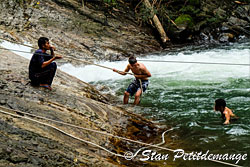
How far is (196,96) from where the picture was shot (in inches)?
314

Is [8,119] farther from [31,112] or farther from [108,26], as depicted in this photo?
[108,26]

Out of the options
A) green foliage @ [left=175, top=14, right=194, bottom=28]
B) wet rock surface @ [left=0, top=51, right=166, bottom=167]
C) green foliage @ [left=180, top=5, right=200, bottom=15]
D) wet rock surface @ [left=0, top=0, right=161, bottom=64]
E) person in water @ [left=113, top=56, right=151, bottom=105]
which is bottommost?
wet rock surface @ [left=0, top=51, right=166, bottom=167]

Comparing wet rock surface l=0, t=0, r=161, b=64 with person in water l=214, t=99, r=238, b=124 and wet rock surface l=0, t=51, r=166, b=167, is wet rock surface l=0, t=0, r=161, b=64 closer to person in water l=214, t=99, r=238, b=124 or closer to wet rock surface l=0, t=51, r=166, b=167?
wet rock surface l=0, t=51, r=166, b=167

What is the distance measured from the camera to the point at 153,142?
5.14 m

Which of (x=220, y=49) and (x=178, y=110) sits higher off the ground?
(x=220, y=49)

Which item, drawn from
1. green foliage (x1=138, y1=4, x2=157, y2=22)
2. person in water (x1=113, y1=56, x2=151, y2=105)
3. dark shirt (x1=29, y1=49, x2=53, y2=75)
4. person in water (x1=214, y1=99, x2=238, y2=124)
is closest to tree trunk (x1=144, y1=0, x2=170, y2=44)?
green foliage (x1=138, y1=4, x2=157, y2=22)

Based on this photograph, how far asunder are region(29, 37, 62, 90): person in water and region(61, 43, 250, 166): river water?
259cm

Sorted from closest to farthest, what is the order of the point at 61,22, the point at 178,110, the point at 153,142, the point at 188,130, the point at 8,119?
the point at 8,119
the point at 153,142
the point at 188,130
the point at 178,110
the point at 61,22

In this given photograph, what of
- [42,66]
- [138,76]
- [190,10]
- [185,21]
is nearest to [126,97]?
[138,76]

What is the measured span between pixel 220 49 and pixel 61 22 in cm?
859

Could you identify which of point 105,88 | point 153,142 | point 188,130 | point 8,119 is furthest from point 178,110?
point 8,119

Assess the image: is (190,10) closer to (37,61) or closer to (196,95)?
(196,95)

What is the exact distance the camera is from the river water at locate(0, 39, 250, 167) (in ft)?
16.8

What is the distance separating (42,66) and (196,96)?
15.6 ft
